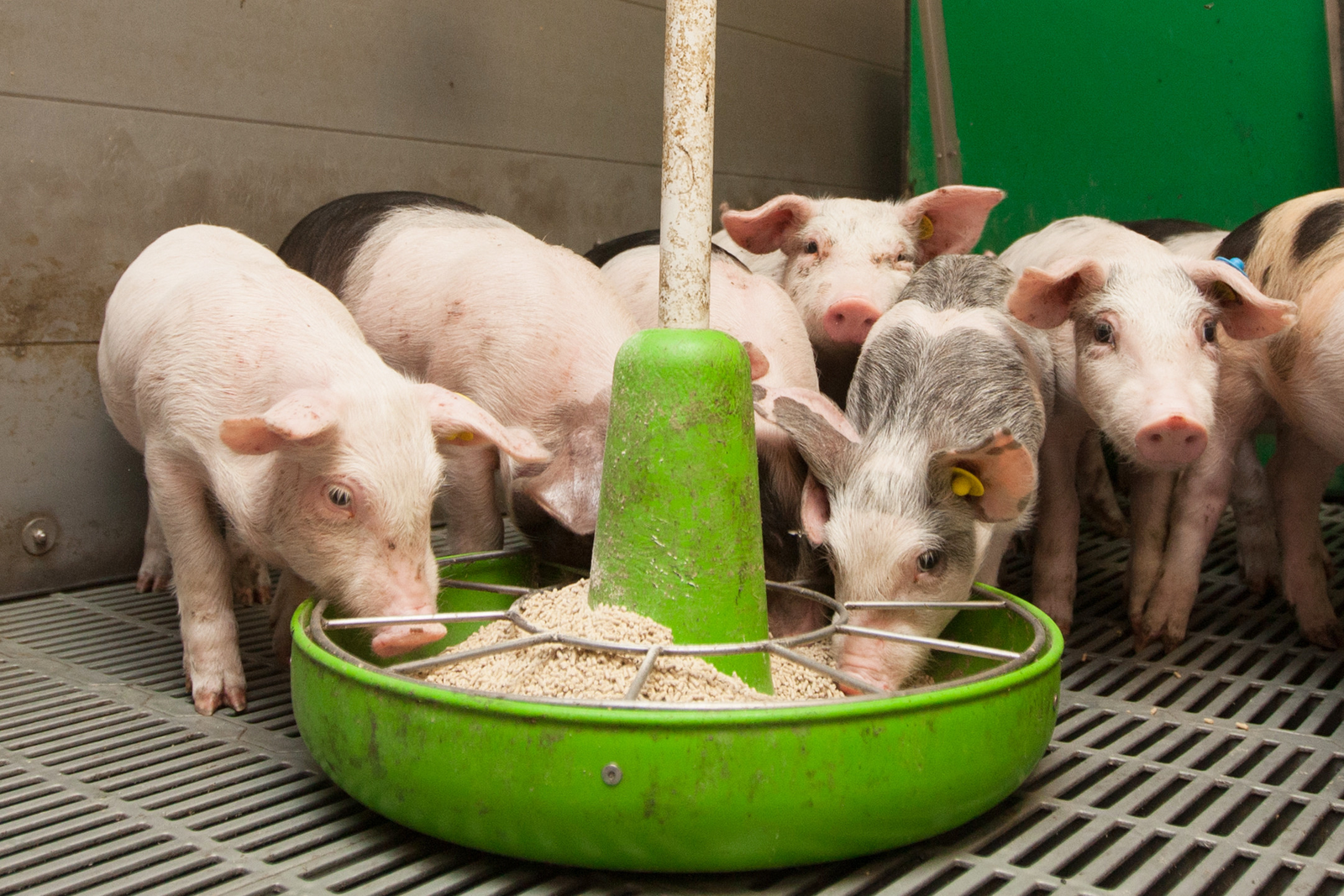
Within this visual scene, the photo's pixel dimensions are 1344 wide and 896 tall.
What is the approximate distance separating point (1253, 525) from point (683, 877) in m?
2.99

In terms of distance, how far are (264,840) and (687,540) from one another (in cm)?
96

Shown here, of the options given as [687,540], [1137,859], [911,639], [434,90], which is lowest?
[1137,859]

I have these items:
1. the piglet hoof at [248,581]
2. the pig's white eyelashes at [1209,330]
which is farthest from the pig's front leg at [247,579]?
the pig's white eyelashes at [1209,330]

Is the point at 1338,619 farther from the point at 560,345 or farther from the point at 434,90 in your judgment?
the point at 434,90

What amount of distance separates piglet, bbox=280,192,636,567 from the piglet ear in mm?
511

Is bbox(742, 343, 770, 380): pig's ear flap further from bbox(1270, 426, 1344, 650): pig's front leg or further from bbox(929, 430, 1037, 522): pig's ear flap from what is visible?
bbox(1270, 426, 1344, 650): pig's front leg

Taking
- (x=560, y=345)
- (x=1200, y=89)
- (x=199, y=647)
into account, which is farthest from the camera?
(x=1200, y=89)

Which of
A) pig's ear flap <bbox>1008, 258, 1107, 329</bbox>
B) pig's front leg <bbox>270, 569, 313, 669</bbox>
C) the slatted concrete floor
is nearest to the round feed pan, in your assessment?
the slatted concrete floor

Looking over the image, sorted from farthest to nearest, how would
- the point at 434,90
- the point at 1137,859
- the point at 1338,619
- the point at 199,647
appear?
the point at 434,90 < the point at 1338,619 < the point at 199,647 < the point at 1137,859

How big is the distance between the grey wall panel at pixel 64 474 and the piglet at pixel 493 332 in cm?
86

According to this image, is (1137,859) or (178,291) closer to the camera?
(1137,859)

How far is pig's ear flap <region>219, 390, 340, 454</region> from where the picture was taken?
8.04ft

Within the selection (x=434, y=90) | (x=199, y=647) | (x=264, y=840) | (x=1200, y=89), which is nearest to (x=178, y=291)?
(x=199, y=647)

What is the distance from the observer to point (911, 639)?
2.32 metres
